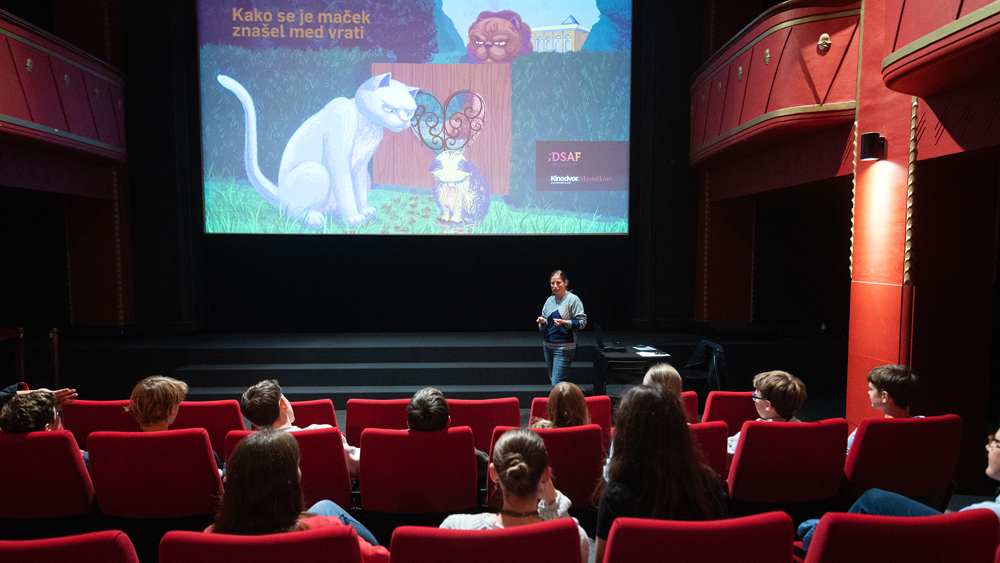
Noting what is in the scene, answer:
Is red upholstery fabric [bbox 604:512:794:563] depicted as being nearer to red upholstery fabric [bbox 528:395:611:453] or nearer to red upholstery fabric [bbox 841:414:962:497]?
red upholstery fabric [bbox 841:414:962:497]

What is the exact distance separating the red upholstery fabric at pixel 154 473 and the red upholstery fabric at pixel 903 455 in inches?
104

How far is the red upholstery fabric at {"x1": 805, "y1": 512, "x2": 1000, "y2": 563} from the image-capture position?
1266 millimetres

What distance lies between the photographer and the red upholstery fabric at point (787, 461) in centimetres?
219

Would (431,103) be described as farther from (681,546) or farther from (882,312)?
(681,546)

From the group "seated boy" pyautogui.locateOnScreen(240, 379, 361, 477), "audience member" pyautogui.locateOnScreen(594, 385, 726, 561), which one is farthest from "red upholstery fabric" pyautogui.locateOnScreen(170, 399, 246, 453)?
"audience member" pyautogui.locateOnScreen(594, 385, 726, 561)

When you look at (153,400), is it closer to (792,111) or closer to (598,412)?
(598,412)

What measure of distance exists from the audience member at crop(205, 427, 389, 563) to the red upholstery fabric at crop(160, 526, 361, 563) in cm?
9

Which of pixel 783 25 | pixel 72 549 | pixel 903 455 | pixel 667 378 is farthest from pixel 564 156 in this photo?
pixel 72 549

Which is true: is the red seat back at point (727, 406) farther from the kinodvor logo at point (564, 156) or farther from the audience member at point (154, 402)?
the kinodvor logo at point (564, 156)

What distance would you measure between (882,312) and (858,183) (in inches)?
38.8

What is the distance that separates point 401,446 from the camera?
7.22 feet

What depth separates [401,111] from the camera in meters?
6.61

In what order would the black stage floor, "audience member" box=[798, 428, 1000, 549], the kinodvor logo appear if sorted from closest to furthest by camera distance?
"audience member" box=[798, 428, 1000, 549]
the black stage floor
the kinodvor logo

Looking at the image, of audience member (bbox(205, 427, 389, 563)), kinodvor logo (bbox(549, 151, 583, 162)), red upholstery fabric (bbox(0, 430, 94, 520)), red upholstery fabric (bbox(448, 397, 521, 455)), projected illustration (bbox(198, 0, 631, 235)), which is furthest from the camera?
kinodvor logo (bbox(549, 151, 583, 162))
